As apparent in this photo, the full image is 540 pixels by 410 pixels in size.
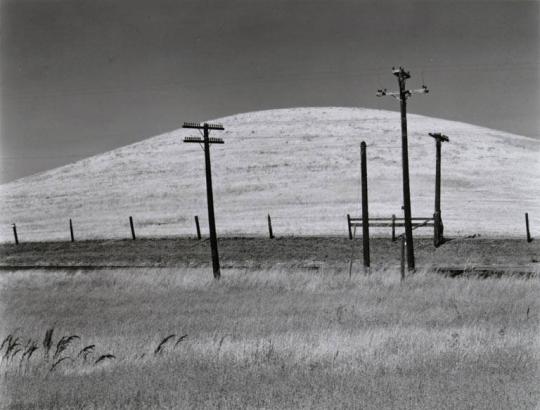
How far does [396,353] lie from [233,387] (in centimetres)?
282

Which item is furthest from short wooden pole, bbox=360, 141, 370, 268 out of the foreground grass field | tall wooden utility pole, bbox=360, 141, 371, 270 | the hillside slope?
the hillside slope

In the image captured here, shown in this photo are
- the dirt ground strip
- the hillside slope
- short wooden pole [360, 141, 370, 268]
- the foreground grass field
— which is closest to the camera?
the foreground grass field

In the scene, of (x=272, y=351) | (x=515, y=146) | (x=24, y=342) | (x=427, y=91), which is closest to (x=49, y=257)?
(x=427, y=91)

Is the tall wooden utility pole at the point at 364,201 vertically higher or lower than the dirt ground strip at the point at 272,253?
higher

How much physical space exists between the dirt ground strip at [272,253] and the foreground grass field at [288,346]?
318 inches

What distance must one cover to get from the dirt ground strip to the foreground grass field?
8078mm

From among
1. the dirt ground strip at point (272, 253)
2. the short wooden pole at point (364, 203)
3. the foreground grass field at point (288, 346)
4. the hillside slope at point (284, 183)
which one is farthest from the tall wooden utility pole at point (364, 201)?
the hillside slope at point (284, 183)

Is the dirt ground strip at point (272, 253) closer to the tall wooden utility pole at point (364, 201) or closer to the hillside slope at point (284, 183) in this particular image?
the tall wooden utility pole at point (364, 201)

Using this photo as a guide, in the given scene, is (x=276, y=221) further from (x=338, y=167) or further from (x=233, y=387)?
(x=233, y=387)

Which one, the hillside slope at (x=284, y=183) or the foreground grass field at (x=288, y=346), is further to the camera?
the hillside slope at (x=284, y=183)

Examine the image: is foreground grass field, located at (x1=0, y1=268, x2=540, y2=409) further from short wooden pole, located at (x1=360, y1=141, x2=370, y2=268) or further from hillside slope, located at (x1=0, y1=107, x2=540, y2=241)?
hillside slope, located at (x1=0, y1=107, x2=540, y2=241)

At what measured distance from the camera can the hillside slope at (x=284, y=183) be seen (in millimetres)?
44375

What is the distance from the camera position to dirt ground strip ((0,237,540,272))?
92.1ft

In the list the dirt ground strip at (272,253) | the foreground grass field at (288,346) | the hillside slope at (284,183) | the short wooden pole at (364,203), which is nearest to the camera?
the foreground grass field at (288,346)
